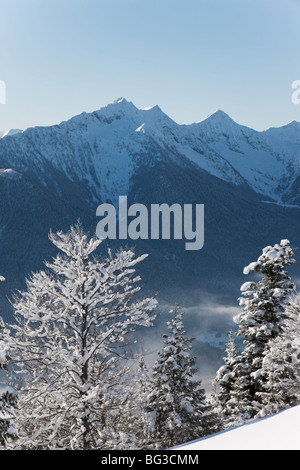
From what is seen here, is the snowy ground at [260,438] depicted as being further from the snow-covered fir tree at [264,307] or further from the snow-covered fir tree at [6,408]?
the snow-covered fir tree at [264,307]

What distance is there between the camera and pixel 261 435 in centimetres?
534

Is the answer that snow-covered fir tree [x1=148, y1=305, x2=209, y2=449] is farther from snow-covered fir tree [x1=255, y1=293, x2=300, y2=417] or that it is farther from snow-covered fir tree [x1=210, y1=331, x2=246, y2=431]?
snow-covered fir tree [x1=255, y1=293, x2=300, y2=417]

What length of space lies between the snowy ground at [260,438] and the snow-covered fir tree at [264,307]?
34.7ft

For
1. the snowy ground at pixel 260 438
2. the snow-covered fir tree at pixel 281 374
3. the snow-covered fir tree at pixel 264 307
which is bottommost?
the snowy ground at pixel 260 438

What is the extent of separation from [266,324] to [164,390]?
5418 millimetres

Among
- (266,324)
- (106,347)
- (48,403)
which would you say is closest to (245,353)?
(266,324)

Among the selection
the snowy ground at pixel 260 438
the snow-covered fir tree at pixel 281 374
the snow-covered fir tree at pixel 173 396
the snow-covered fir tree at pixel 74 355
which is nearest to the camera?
the snowy ground at pixel 260 438

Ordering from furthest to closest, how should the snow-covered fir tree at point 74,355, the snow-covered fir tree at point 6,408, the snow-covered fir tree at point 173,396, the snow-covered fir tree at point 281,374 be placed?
the snow-covered fir tree at point 173,396
the snow-covered fir tree at point 281,374
the snow-covered fir tree at point 74,355
the snow-covered fir tree at point 6,408

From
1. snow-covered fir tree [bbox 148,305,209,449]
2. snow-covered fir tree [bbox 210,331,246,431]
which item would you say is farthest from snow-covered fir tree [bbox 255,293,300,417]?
snow-covered fir tree [bbox 148,305,209,449]

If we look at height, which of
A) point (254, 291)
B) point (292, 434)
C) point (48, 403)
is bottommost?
point (292, 434)

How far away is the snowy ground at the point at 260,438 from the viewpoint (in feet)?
16.2

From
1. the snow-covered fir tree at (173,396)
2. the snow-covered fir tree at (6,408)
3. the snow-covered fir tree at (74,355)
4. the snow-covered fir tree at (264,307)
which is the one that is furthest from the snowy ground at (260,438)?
the snow-covered fir tree at (173,396)
